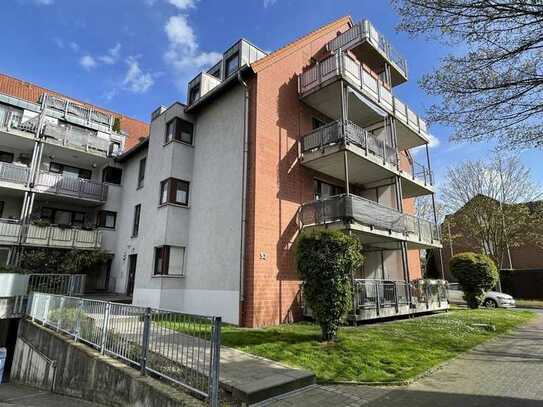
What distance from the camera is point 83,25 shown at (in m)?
13.0

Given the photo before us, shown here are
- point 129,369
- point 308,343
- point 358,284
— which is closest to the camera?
point 129,369

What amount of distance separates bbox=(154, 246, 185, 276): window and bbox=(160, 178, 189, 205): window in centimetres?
223

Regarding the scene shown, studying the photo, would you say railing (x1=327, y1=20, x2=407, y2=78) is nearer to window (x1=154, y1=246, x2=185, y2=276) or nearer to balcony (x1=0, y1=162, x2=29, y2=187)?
window (x1=154, y1=246, x2=185, y2=276)

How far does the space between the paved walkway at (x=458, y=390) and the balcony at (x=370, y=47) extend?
1505cm

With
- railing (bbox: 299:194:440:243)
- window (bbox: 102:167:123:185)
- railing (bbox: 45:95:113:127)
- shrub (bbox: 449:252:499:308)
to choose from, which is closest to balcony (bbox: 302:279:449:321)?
railing (bbox: 299:194:440:243)

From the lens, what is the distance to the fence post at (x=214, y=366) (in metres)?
4.74

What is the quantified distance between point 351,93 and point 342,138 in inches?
125

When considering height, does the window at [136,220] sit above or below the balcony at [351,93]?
below

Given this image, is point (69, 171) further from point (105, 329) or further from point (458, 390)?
point (458, 390)

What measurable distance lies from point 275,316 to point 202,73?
12.9 meters

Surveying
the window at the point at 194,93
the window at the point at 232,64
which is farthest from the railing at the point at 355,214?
the window at the point at 194,93

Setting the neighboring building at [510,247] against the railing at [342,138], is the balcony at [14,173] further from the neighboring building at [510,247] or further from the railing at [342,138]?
the neighboring building at [510,247]

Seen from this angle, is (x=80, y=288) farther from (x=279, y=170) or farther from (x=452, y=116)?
(x=452, y=116)

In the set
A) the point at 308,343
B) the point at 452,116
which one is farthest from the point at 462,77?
the point at 308,343
